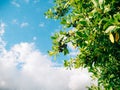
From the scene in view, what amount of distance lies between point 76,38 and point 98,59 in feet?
5.14

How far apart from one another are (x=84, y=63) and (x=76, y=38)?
2286 mm

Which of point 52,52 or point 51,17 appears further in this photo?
point 51,17

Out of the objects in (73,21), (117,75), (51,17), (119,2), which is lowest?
(117,75)

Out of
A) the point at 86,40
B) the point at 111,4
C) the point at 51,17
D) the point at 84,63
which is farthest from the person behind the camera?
the point at 51,17

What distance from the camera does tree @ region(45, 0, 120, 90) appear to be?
6.20 meters

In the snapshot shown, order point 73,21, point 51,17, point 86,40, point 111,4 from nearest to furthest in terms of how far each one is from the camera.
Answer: point 111,4
point 86,40
point 73,21
point 51,17

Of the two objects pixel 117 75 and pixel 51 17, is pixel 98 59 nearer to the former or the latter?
pixel 117 75

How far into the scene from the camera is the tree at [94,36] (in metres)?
6.20

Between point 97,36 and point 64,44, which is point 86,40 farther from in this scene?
point 64,44

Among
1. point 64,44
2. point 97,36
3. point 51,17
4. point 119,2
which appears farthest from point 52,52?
point 51,17

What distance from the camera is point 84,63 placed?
9.66 meters

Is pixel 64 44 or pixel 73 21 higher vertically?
pixel 73 21

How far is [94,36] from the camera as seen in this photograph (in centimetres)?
704

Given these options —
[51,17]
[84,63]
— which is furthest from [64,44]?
[51,17]
